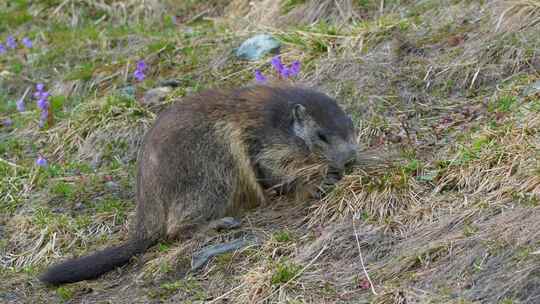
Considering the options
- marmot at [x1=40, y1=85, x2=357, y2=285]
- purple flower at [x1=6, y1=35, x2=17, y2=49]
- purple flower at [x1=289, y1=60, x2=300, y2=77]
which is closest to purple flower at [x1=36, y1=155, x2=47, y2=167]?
marmot at [x1=40, y1=85, x2=357, y2=285]

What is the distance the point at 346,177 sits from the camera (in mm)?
6699

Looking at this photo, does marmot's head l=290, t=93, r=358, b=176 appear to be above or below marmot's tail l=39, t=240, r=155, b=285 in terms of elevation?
above

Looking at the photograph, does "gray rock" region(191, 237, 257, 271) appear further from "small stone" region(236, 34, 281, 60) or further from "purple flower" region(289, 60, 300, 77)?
"small stone" region(236, 34, 281, 60)

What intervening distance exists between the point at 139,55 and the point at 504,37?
3.93 meters

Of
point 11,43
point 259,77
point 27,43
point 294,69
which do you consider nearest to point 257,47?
point 259,77

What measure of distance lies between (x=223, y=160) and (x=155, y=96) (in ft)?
7.90

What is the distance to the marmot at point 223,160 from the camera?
6.88m

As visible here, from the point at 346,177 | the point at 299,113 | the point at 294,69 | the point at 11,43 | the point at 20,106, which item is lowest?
A: the point at 20,106

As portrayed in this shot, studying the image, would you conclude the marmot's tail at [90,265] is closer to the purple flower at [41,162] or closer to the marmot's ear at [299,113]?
the marmot's ear at [299,113]

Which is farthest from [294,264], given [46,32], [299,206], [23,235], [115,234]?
[46,32]

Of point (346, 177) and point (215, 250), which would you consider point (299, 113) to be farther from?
point (215, 250)

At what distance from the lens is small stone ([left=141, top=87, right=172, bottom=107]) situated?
29.9 feet

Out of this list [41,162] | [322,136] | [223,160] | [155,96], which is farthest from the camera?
[155,96]

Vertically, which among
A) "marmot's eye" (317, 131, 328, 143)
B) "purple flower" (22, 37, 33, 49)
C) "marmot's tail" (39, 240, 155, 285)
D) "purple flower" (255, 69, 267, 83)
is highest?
"marmot's eye" (317, 131, 328, 143)
